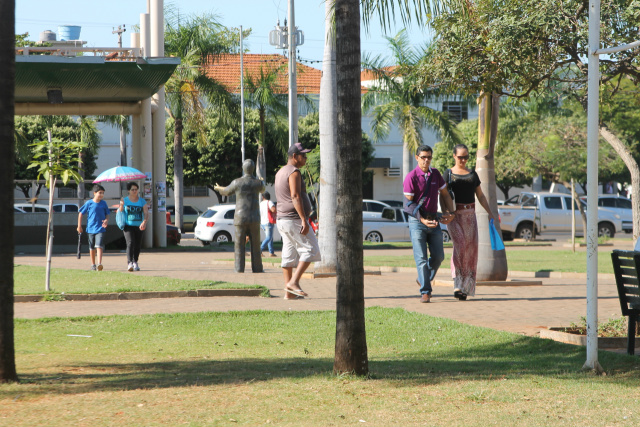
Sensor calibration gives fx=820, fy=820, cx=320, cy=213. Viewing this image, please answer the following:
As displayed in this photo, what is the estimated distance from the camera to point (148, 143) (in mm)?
26344

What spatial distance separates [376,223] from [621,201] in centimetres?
1705

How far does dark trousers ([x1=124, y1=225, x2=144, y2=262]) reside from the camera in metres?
16.0

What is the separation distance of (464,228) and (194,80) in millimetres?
24859

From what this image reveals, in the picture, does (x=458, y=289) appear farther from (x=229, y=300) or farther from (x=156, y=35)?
(x=156, y=35)

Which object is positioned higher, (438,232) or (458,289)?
(438,232)

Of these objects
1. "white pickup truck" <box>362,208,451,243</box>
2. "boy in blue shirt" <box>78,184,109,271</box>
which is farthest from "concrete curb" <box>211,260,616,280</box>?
"white pickup truck" <box>362,208,451,243</box>

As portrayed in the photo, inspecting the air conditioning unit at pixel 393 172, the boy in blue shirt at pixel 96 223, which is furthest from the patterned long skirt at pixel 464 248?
the air conditioning unit at pixel 393 172

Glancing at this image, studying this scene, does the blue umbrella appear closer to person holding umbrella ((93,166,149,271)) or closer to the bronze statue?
person holding umbrella ((93,166,149,271))

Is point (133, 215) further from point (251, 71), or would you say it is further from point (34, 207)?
point (251, 71)

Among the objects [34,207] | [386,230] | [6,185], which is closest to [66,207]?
[34,207]

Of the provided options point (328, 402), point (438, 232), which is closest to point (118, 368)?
point (328, 402)

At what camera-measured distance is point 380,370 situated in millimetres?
6465

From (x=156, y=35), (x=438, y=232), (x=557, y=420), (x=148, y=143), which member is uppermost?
(x=156, y=35)

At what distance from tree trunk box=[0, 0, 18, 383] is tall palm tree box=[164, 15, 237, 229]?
90.7 ft
